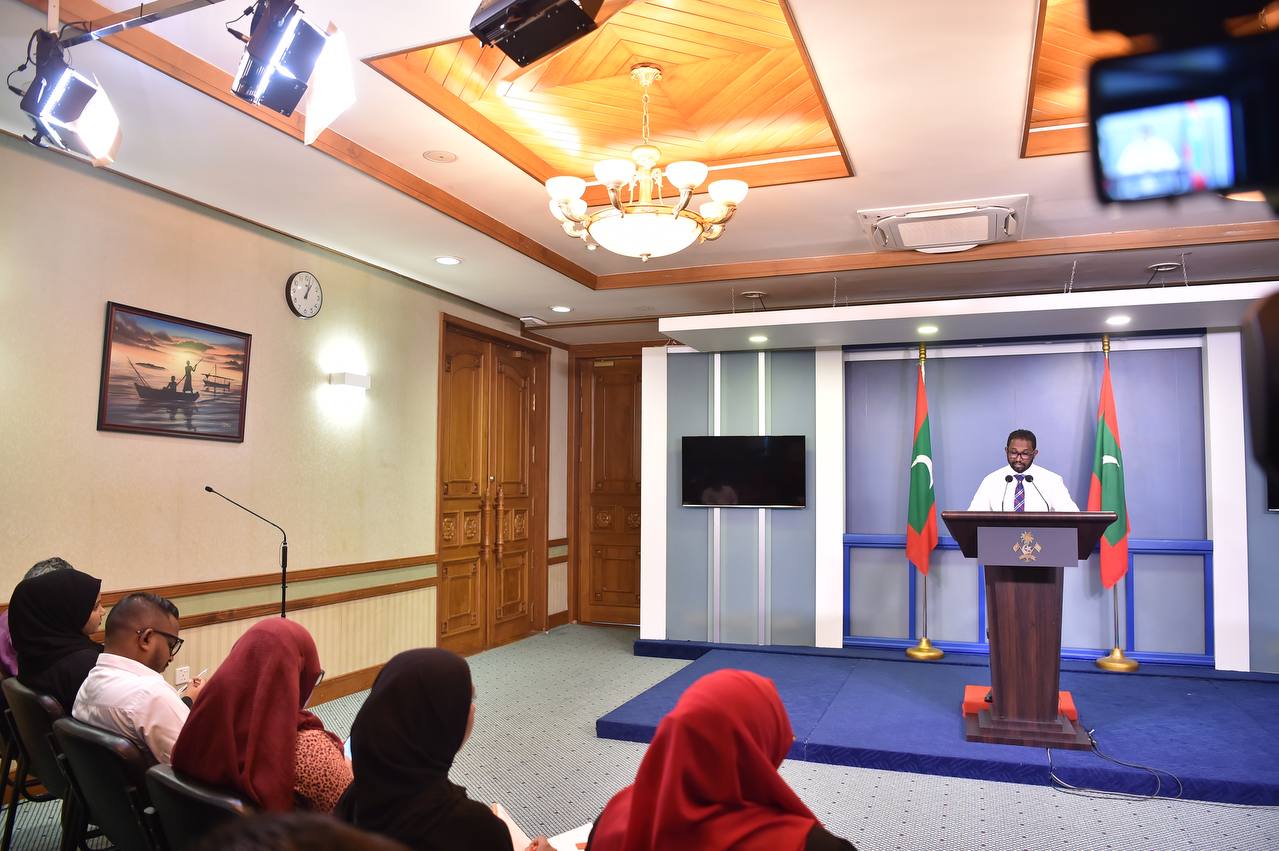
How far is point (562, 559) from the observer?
818 cm

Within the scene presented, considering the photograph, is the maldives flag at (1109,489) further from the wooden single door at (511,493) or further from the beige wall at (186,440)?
the beige wall at (186,440)

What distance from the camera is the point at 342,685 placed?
5.31 metres

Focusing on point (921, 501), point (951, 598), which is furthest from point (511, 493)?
point (951, 598)

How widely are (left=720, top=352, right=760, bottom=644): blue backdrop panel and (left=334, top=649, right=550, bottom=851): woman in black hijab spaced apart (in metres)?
5.33

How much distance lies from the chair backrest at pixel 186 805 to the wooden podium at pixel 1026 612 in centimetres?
345

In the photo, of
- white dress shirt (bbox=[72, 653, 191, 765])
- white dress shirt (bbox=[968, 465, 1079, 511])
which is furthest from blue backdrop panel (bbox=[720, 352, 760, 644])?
white dress shirt (bbox=[72, 653, 191, 765])

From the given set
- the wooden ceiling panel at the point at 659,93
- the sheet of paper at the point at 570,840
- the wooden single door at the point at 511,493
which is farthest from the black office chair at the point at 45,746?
the wooden single door at the point at 511,493

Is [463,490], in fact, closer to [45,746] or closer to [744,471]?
[744,471]

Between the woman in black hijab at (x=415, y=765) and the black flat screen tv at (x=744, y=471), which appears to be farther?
the black flat screen tv at (x=744, y=471)

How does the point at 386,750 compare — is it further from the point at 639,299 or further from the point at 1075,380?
the point at 1075,380

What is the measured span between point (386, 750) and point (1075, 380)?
6.00 meters

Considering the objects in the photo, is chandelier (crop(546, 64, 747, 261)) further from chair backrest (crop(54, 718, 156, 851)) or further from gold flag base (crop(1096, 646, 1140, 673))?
gold flag base (crop(1096, 646, 1140, 673))

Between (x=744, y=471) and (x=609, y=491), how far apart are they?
1.79m

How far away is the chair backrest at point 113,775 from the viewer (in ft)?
6.48
